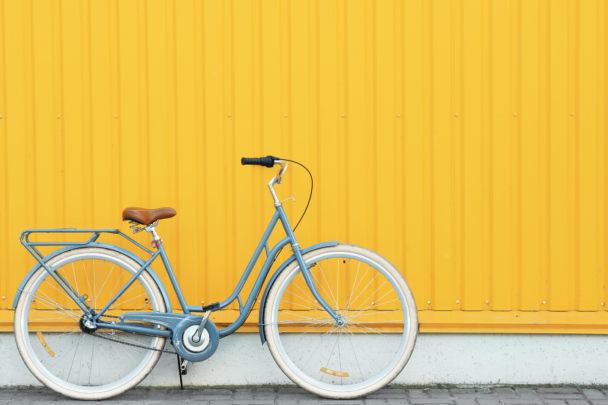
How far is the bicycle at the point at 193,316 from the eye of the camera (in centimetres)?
358

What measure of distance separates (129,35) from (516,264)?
300 cm

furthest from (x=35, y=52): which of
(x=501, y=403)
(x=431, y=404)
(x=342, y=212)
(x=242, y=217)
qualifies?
(x=501, y=403)

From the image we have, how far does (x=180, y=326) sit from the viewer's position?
11.6 feet

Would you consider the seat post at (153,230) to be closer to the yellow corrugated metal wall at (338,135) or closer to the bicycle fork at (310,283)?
the yellow corrugated metal wall at (338,135)

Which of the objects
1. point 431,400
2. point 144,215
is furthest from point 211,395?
point 431,400

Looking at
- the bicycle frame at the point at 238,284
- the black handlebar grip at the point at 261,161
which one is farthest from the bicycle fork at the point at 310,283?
the black handlebar grip at the point at 261,161

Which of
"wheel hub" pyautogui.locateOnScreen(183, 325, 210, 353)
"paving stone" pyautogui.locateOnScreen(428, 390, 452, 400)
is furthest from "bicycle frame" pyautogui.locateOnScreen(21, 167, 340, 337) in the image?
"paving stone" pyautogui.locateOnScreen(428, 390, 452, 400)

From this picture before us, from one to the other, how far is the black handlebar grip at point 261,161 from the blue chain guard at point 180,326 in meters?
1.00

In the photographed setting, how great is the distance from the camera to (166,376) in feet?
12.8

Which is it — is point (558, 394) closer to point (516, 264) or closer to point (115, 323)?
point (516, 264)

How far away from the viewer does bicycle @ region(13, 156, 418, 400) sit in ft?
11.7

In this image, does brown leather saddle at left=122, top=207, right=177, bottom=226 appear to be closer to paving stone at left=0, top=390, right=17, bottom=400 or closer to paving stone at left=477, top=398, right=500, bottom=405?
paving stone at left=0, top=390, right=17, bottom=400

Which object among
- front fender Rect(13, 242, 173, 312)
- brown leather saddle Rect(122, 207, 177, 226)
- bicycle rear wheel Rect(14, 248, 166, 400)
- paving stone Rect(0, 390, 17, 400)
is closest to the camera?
brown leather saddle Rect(122, 207, 177, 226)

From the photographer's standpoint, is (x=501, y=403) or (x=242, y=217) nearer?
(x=501, y=403)
